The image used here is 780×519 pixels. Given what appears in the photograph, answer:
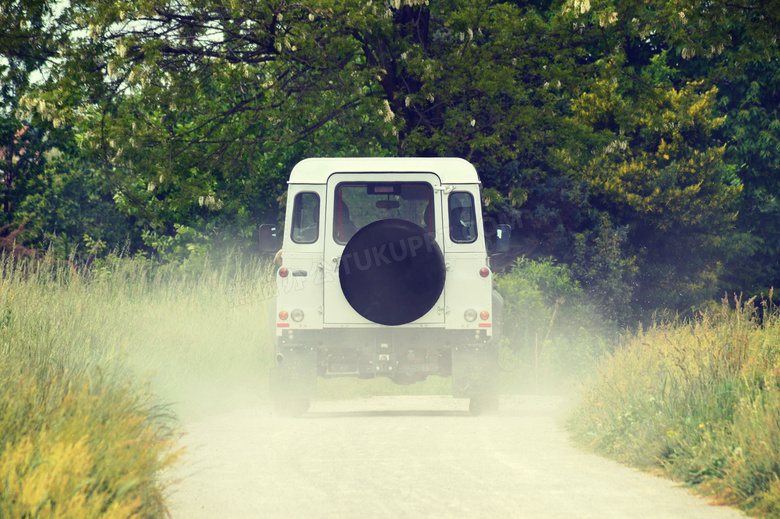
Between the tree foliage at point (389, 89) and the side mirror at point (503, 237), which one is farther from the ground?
the tree foliage at point (389, 89)

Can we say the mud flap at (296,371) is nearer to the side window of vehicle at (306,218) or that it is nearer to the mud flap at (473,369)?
the side window of vehicle at (306,218)

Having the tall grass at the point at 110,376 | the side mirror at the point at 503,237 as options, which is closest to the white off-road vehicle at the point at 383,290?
the side mirror at the point at 503,237

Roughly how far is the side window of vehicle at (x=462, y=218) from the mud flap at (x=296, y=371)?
2219 millimetres

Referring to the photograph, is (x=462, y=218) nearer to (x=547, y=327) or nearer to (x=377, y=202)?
(x=377, y=202)

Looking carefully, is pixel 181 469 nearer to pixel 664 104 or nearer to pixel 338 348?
pixel 338 348

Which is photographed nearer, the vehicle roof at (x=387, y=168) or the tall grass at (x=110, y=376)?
the tall grass at (x=110, y=376)

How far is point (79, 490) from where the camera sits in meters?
5.41

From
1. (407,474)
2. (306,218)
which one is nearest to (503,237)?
(306,218)

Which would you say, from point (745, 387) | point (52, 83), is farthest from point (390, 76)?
point (745, 387)

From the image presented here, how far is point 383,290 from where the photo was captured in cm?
1089

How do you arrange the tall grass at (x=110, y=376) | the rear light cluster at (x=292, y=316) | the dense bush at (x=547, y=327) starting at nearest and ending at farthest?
the tall grass at (x=110, y=376) → the rear light cluster at (x=292, y=316) → the dense bush at (x=547, y=327)

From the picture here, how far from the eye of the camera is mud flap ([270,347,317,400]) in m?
11.4

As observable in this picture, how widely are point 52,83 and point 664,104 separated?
14060 millimetres

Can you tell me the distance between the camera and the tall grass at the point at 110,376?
17.8 feet
